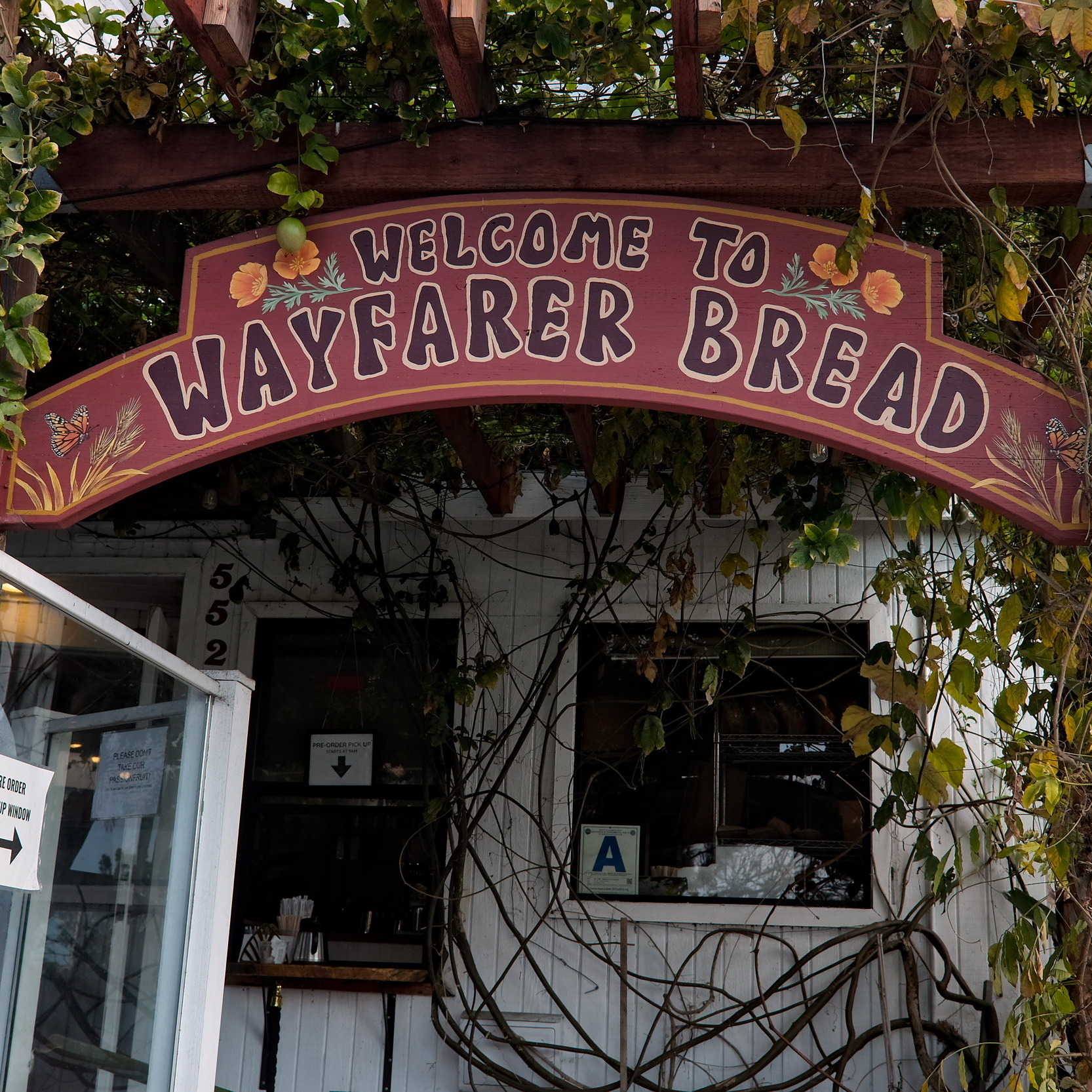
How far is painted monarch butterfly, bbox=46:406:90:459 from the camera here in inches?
99.9

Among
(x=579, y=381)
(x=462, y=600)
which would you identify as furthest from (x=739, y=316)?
(x=462, y=600)

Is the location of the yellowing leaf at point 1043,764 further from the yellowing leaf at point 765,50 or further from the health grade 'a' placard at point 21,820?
the health grade 'a' placard at point 21,820

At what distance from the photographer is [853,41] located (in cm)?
257

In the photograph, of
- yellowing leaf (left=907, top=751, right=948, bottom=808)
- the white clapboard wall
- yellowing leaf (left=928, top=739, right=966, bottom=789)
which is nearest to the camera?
yellowing leaf (left=928, top=739, right=966, bottom=789)

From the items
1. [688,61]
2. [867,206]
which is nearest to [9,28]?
[688,61]

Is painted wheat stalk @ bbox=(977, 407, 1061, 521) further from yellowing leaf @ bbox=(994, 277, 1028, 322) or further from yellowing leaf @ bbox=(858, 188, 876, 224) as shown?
yellowing leaf @ bbox=(858, 188, 876, 224)

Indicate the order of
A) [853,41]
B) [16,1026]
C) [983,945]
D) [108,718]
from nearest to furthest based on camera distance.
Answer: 1. [16,1026]
2. [108,718]
3. [853,41]
4. [983,945]

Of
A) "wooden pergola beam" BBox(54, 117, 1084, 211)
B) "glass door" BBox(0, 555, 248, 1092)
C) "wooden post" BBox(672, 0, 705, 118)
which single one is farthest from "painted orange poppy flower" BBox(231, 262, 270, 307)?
"wooden post" BBox(672, 0, 705, 118)

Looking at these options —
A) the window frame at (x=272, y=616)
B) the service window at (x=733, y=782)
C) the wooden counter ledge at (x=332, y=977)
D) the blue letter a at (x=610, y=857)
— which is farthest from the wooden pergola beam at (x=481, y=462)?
the wooden counter ledge at (x=332, y=977)

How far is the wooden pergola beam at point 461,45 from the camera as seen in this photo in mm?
2215

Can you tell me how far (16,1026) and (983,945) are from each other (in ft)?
11.3

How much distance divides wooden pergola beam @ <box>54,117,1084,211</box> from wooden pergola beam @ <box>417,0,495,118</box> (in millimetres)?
79

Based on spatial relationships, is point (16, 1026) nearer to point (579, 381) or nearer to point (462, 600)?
point (579, 381)

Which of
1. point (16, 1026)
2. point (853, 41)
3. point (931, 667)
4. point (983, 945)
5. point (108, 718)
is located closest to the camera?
point (16, 1026)
